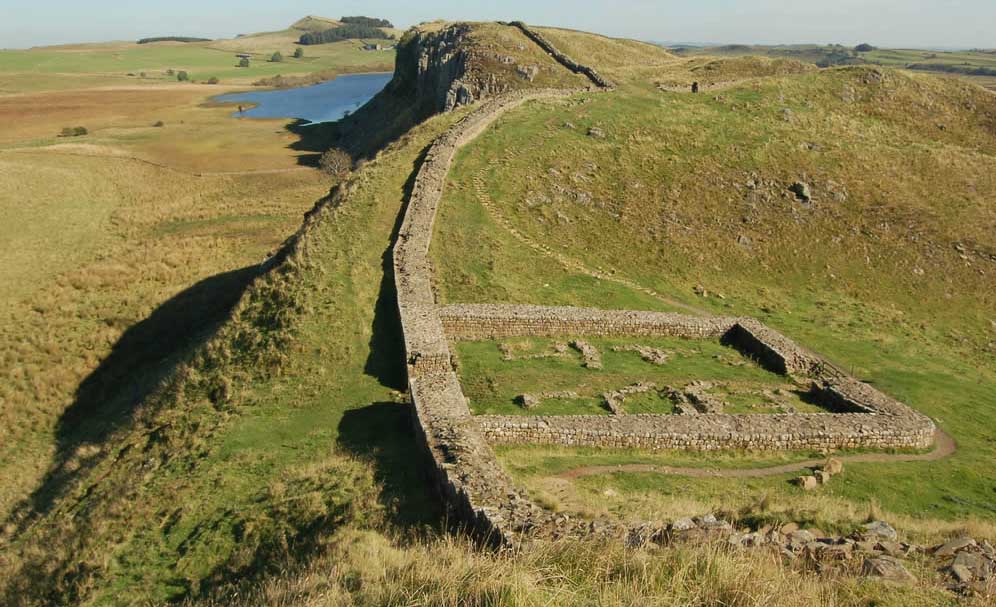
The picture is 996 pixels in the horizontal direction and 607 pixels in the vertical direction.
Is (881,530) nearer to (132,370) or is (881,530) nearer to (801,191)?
(132,370)

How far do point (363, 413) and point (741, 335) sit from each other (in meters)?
17.0

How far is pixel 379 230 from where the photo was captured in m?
32.4

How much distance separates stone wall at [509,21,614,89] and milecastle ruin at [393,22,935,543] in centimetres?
3795

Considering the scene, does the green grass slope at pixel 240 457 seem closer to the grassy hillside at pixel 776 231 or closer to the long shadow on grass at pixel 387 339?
the long shadow on grass at pixel 387 339

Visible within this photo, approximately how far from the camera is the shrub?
7844 centimetres

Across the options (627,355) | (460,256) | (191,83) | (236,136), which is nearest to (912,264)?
(627,355)

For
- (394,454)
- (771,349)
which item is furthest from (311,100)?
(394,454)

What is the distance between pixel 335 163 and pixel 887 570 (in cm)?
7858

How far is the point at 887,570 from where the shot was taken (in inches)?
383

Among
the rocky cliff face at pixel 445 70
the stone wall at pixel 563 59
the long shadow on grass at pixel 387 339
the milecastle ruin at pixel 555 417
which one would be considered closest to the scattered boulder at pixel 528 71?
the rocky cliff face at pixel 445 70

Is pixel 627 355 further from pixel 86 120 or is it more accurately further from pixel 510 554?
pixel 86 120

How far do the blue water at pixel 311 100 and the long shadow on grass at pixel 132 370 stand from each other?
97871 mm

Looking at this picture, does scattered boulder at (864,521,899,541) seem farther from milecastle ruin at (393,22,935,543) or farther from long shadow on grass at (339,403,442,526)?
long shadow on grass at (339,403,442,526)

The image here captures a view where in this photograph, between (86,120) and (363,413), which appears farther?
(86,120)
